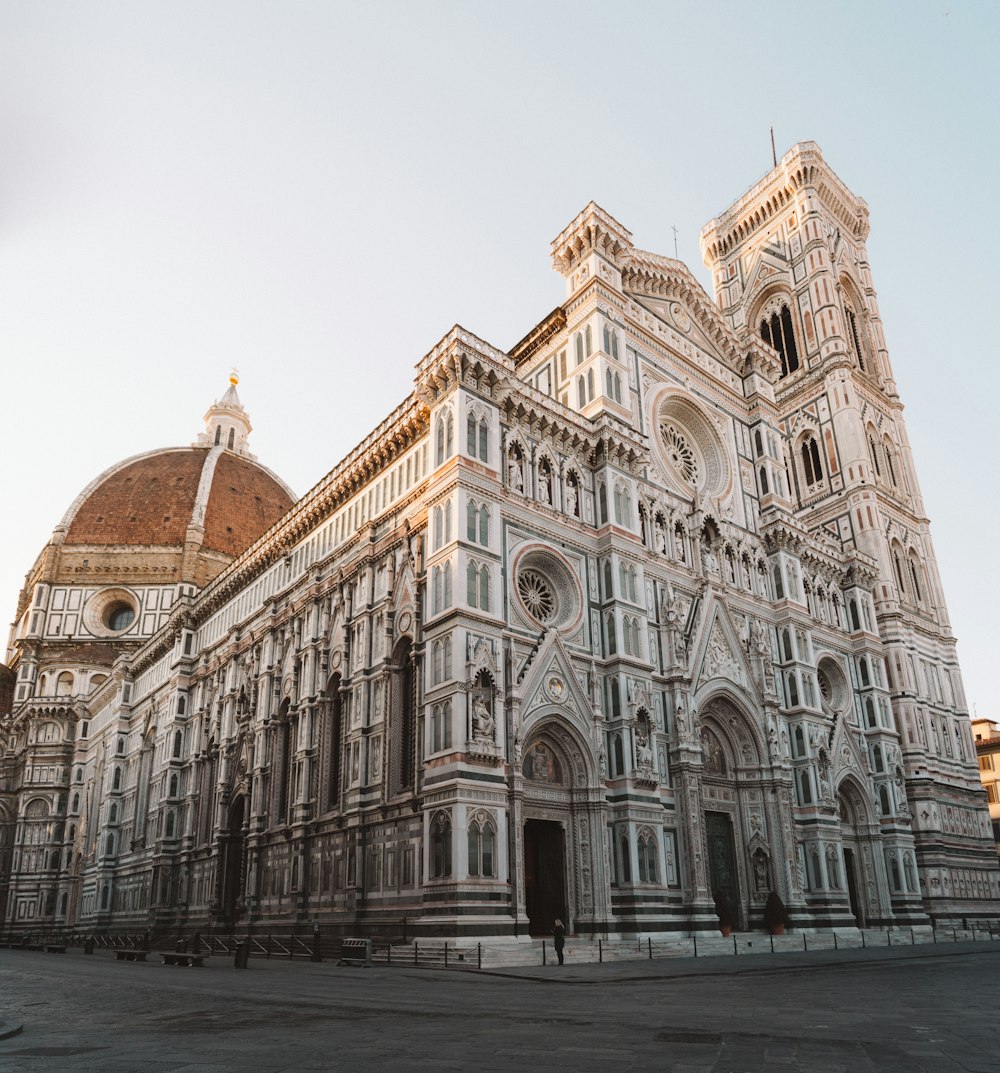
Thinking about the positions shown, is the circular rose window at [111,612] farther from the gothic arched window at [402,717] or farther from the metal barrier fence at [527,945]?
the gothic arched window at [402,717]

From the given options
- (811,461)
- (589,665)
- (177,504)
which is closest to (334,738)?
(589,665)

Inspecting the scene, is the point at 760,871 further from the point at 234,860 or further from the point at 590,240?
the point at 590,240

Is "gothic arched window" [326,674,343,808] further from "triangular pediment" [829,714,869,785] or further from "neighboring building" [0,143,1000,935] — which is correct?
"triangular pediment" [829,714,869,785]

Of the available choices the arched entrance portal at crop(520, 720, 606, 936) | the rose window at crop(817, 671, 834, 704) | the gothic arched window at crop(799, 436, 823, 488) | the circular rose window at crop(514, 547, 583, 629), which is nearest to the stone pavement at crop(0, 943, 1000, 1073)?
the arched entrance portal at crop(520, 720, 606, 936)

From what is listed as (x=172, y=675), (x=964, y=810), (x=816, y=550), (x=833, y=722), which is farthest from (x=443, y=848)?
(x=964, y=810)

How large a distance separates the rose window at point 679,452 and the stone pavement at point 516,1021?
2388 cm

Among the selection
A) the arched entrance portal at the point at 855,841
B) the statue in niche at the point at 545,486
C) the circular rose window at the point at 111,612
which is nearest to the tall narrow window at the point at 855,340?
the arched entrance portal at the point at 855,841

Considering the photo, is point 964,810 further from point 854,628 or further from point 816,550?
point 816,550

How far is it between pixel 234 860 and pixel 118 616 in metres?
45.5

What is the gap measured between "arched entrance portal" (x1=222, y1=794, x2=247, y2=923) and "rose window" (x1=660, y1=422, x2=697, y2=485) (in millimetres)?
25436

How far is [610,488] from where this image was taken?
3456cm

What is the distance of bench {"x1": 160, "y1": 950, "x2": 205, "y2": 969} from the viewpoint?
27.3 metres

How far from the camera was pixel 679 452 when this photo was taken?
42.3 metres

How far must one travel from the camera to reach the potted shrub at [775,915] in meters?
32.9
